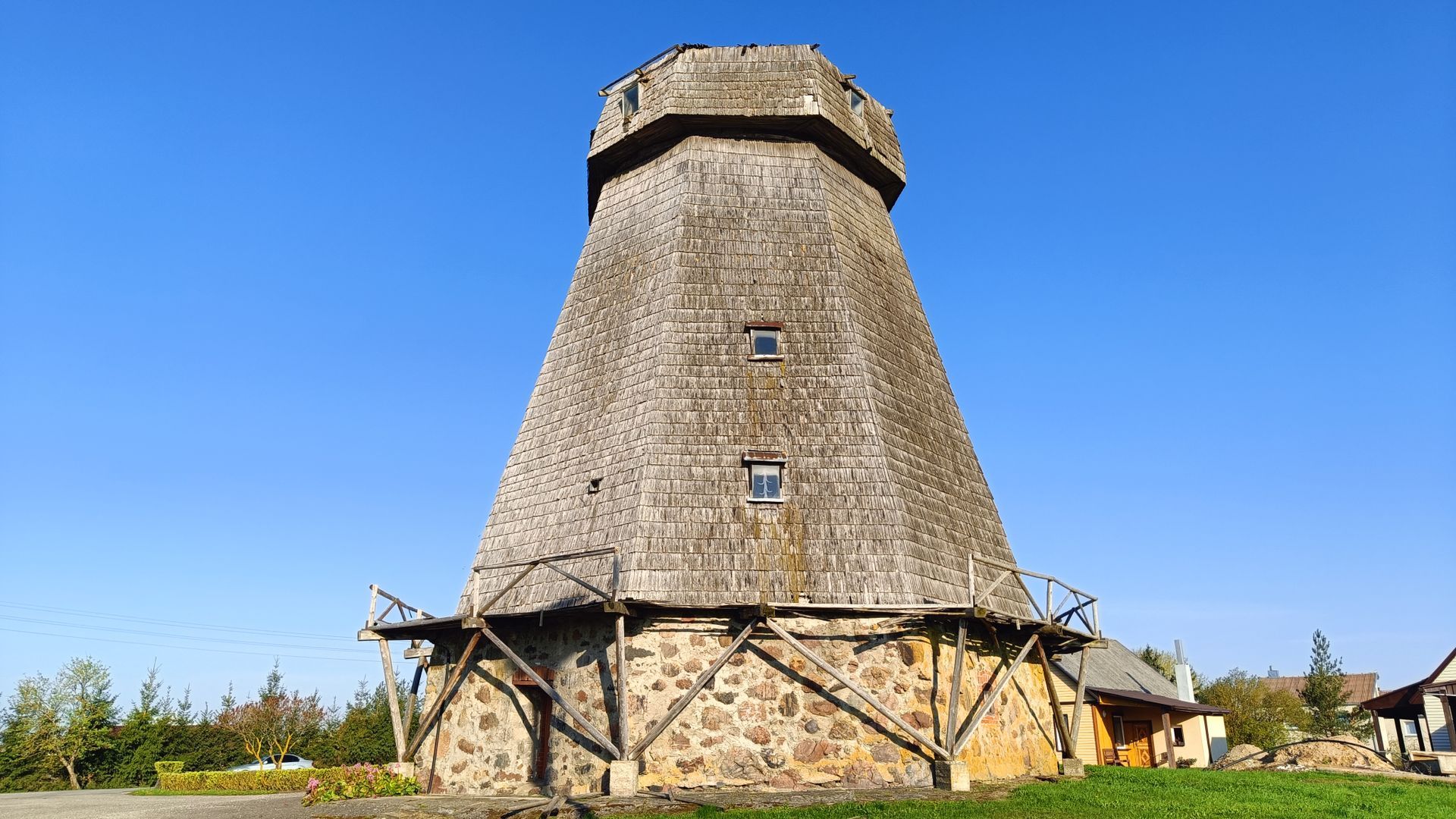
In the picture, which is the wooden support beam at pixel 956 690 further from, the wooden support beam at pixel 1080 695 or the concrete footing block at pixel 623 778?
the concrete footing block at pixel 623 778

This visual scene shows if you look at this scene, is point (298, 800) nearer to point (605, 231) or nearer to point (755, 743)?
point (755, 743)

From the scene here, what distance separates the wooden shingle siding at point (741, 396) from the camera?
1197 centimetres

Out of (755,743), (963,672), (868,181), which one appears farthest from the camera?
(868,181)

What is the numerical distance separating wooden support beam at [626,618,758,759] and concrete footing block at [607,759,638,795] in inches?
4.8

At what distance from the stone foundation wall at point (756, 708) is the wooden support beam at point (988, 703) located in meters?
0.22

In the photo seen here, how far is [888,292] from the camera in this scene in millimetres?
15594

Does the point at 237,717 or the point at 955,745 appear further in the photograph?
the point at 237,717

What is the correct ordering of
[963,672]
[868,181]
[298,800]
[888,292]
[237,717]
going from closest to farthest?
[963,672], [298,800], [888,292], [868,181], [237,717]

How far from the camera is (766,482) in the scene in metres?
12.5

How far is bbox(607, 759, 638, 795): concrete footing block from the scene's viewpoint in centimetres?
1056

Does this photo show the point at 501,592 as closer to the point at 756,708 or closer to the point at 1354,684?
the point at 756,708

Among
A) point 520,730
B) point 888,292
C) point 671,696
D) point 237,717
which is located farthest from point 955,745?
point 237,717

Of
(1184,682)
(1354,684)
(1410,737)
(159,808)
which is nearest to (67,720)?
(159,808)

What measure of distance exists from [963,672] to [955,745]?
1115 millimetres
